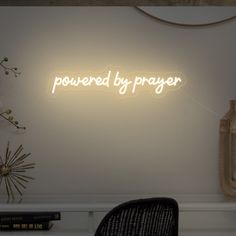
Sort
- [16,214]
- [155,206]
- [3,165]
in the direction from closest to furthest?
[155,206] < [16,214] < [3,165]

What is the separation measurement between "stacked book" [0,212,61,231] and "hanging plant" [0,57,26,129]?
2.11 ft

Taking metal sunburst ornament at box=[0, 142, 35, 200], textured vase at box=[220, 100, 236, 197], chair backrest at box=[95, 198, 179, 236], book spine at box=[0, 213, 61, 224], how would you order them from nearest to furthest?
chair backrest at box=[95, 198, 179, 236] → book spine at box=[0, 213, 61, 224] → textured vase at box=[220, 100, 236, 197] → metal sunburst ornament at box=[0, 142, 35, 200]

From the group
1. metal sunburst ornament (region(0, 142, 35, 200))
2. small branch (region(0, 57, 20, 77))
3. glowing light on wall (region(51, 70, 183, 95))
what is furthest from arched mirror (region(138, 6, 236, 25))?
metal sunburst ornament (region(0, 142, 35, 200))

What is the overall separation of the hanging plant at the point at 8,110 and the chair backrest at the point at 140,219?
1.20m

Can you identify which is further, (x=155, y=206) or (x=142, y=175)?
(x=142, y=175)

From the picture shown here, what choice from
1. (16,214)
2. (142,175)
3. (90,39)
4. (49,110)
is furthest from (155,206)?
(90,39)

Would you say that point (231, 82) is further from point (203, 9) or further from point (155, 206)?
point (155, 206)

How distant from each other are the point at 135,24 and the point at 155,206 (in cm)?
141

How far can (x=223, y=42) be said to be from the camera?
9.63 feet

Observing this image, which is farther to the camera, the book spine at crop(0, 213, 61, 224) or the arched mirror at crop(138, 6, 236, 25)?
the arched mirror at crop(138, 6, 236, 25)

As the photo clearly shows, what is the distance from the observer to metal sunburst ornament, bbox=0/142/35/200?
2.91 meters

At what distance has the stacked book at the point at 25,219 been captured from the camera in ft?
8.54

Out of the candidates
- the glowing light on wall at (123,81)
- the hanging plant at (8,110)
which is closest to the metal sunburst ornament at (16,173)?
the hanging plant at (8,110)

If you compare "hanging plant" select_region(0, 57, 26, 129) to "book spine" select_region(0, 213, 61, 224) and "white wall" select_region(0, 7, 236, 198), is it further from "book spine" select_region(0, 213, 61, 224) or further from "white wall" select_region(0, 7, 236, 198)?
"book spine" select_region(0, 213, 61, 224)
